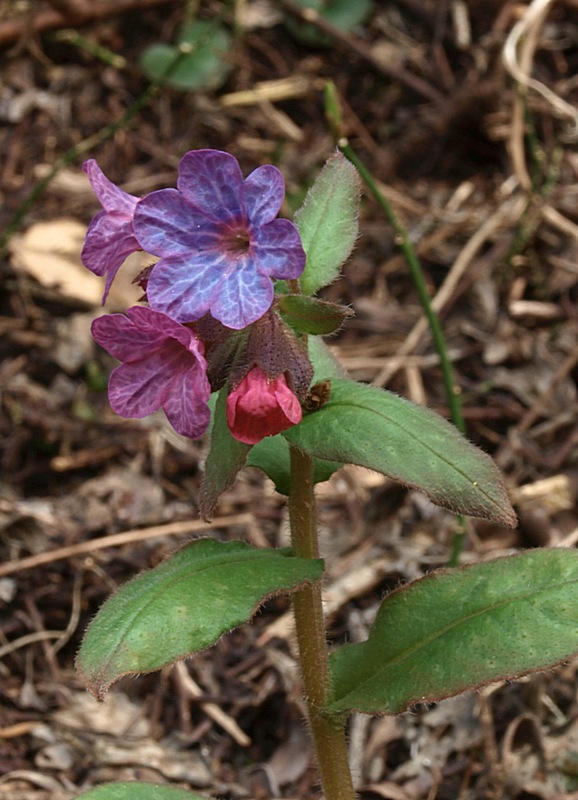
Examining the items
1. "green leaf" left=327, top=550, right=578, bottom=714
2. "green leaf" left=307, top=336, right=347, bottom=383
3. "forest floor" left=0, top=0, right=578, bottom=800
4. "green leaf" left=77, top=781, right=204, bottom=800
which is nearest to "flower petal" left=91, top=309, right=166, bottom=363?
"green leaf" left=307, top=336, right=347, bottom=383

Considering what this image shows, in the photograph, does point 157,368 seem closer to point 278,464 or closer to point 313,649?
point 278,464

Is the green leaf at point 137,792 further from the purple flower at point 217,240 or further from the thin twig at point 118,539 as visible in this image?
the thin twig at point 118,539

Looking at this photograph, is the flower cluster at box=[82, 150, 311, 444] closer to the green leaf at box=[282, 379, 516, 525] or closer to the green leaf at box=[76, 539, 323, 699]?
the green leaf at box=[282, 379, 516, 525]

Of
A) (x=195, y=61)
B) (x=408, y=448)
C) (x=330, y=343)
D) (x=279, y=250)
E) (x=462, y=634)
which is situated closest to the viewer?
(x=279, y=250)

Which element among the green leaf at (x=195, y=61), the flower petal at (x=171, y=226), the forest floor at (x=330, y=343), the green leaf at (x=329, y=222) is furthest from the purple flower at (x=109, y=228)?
the green leaf at (x=195, y=61)

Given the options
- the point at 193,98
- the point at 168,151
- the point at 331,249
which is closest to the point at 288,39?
the point at 193,98

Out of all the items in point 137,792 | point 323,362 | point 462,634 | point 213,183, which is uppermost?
point 213,183

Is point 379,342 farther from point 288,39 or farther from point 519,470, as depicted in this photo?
point 288,39

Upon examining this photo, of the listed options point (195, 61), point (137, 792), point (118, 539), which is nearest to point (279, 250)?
point (137, 792)
